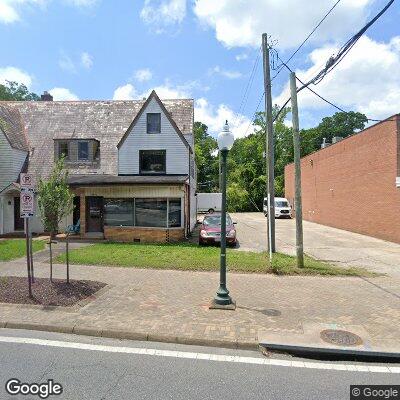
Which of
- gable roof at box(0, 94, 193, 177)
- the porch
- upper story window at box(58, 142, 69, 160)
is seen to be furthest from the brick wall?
upper story window at box(58, 142, 69, 160)

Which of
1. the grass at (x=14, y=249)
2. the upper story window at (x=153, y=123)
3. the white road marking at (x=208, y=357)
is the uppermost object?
the upper story window at (x=153, y=123)

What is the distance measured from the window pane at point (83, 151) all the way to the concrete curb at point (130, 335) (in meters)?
17.1

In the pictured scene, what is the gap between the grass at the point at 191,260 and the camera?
1142 cm

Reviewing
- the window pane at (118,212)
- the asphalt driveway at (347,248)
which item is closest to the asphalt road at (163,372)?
the asphalt driveway at (347,248)

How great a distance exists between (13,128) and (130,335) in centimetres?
2122

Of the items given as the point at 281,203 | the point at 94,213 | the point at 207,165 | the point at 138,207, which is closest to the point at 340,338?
the point at 138,207


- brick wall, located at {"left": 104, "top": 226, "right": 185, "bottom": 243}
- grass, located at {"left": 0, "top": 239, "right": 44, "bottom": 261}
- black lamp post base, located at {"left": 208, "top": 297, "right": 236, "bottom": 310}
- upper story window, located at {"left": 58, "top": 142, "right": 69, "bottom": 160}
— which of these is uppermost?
upper story window, located at {"left": 58, "top": 142, "right": 69, "bottom": 160}

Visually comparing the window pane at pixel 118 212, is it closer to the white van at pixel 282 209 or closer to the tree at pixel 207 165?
the white van at pixel 282 209

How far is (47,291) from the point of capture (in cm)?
855

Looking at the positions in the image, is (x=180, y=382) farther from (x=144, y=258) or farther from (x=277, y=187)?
(x=277, y=187)

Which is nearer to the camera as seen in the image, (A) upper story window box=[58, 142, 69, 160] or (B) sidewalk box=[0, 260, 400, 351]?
(B) sidewalk box=[0, 260, 400, 351]

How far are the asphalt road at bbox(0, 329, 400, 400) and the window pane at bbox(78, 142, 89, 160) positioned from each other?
1784 centimetres

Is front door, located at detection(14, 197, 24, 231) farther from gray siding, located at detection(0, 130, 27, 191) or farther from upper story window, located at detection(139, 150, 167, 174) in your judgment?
upper story window, located at detection(139, 150, 167, 174)

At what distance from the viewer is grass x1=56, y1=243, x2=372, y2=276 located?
11.4 m
